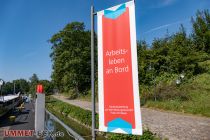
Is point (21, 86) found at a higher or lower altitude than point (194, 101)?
higher

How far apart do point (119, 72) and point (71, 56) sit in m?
37.8

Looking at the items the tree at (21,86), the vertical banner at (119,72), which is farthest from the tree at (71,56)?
the tree at (21,86)

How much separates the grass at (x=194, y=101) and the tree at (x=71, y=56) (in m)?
23.0

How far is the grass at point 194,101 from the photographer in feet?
48.8

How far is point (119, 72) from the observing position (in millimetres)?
3525

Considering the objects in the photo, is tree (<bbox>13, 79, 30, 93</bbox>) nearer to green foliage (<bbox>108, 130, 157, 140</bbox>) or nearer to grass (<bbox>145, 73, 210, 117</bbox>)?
grass (<bbox>145, 73, 210, 117</bbox>)

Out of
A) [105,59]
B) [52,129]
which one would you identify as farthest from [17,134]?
[105,59]

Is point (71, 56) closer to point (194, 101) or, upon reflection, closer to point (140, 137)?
point (194, 101)

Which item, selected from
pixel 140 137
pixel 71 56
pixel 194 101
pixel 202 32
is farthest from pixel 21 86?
pixel 140 137

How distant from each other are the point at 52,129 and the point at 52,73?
39.0 m

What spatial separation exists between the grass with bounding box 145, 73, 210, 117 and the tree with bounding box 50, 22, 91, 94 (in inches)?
905

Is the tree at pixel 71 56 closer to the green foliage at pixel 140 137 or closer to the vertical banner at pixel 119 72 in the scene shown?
the green foliage at pixel 140 137

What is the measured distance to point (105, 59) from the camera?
3781 mm

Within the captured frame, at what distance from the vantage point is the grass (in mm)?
14863
